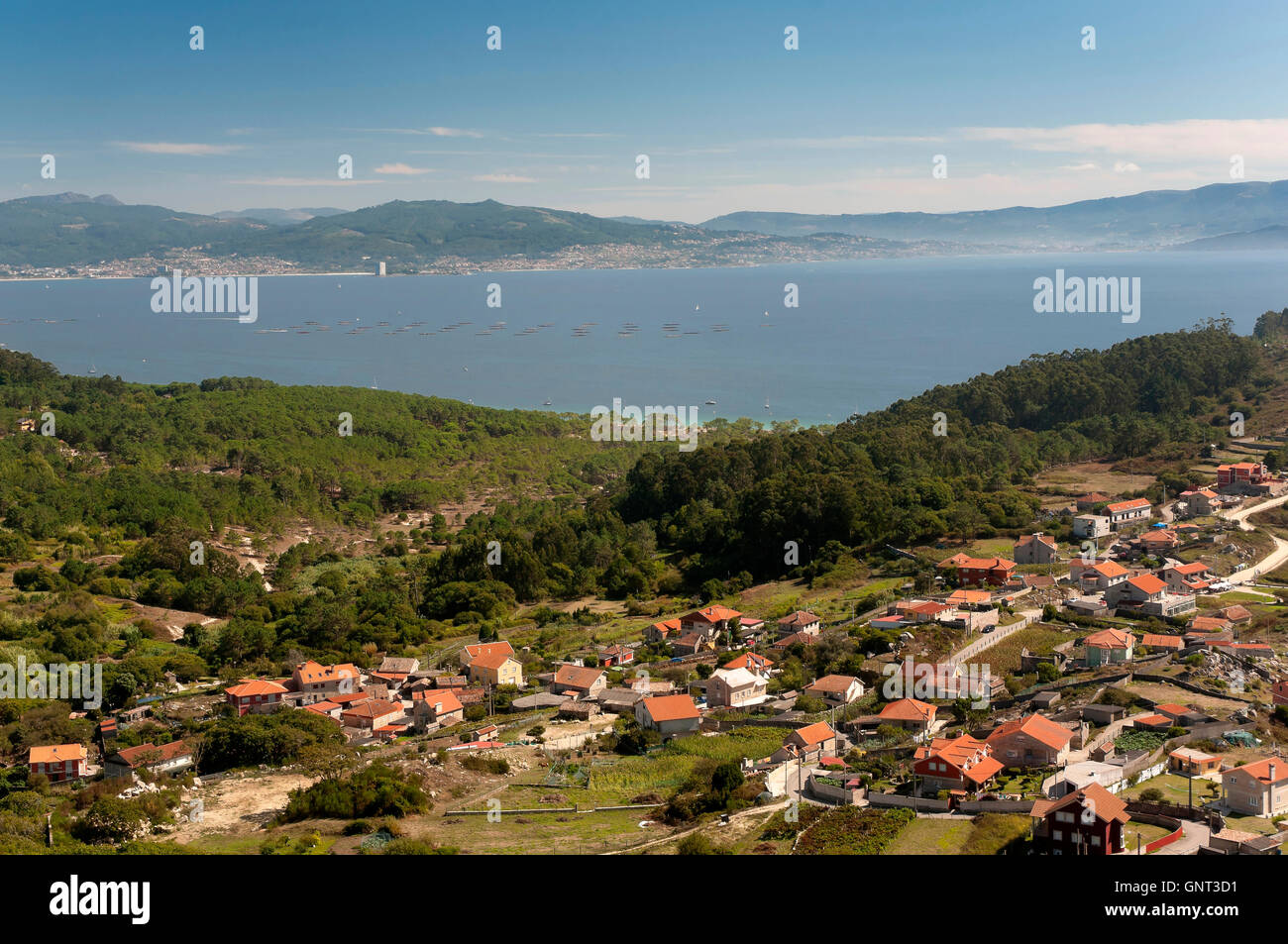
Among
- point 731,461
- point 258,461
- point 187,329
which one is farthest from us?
point 187,329

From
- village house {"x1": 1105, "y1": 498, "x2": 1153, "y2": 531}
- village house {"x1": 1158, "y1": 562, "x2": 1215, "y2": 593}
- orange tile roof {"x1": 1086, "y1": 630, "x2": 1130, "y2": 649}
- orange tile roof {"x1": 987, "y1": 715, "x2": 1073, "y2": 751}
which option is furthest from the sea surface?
orange tile roof {"x1": 987, "y1": 715, "x2": 1073, "y2": 751}

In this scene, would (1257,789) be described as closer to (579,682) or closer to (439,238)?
(579,682)

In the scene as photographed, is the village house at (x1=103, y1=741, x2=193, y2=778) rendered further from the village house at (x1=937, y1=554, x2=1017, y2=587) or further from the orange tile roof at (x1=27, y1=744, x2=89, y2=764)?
the village house at (x1=937, y1=554, x2=1017, y2=587)

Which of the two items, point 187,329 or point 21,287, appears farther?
point 21,287

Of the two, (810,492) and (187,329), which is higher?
(187,329)

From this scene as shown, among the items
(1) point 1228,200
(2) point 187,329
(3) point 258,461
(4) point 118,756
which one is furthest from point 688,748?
(1) point 1228,200

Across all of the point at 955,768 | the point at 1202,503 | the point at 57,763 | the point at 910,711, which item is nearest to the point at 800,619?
the point at 910,711
